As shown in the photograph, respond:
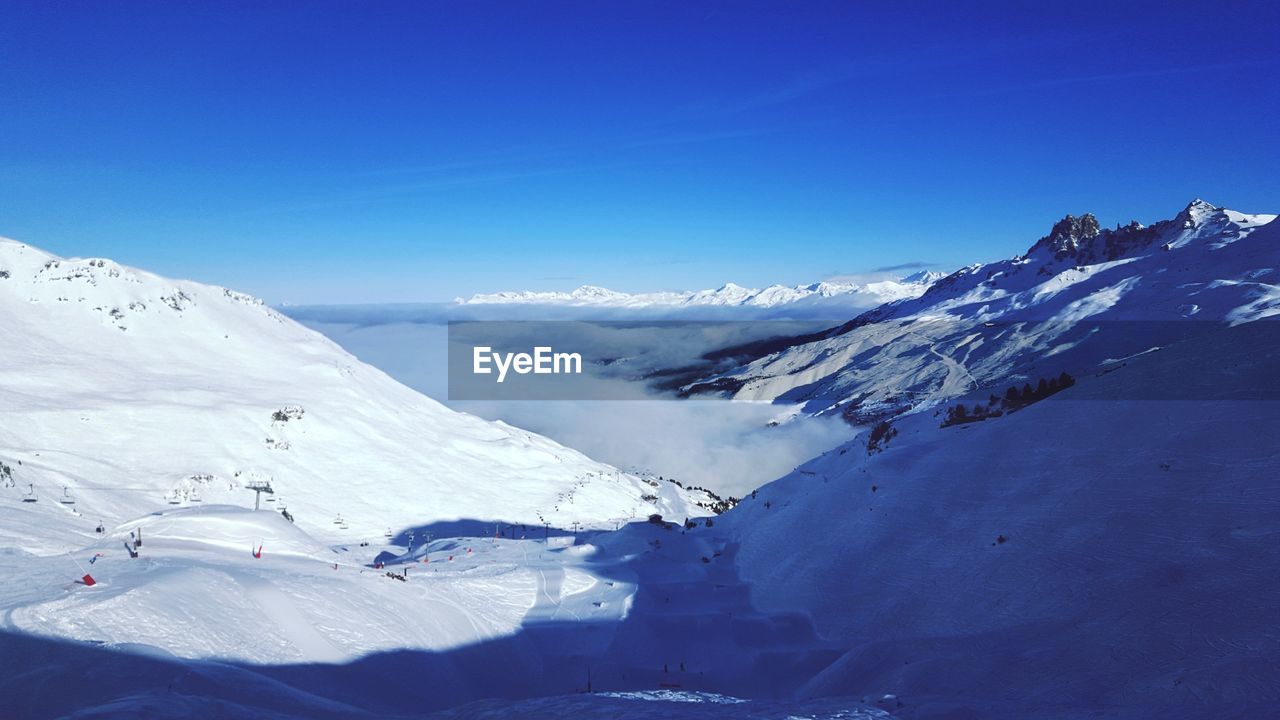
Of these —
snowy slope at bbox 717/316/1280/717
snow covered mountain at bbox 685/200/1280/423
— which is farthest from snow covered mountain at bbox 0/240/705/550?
snow covered mountain at bbox 685/200/1280/423

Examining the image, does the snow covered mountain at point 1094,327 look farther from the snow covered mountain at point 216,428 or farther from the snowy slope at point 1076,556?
the snowy slope at point 1076,556

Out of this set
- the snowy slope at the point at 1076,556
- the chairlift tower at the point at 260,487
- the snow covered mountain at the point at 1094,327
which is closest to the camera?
the snowy slope at the point at 1076,556

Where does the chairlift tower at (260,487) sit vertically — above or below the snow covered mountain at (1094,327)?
below

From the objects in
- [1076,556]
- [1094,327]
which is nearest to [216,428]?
[1076,556]

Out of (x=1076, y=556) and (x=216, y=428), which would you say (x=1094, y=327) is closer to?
(x=1076, y=556)

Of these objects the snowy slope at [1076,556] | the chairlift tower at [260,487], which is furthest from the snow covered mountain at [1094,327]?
the chairlift tower at [260,487]

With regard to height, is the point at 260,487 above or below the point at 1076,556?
below

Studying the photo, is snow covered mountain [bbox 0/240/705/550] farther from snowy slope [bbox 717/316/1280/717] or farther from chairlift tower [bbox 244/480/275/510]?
snowy slope [bbox 717/316/1280/717]
